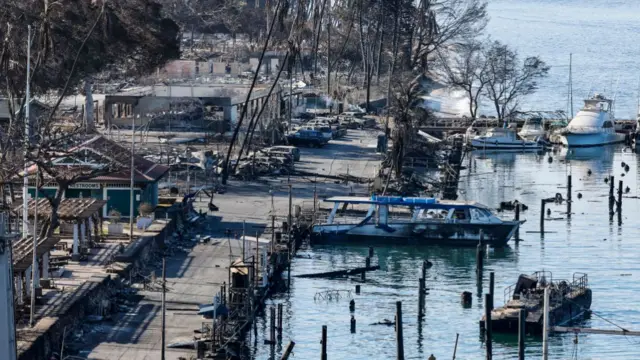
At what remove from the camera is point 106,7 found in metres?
66.4

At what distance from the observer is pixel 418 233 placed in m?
64.4

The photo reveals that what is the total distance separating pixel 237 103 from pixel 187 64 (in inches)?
884

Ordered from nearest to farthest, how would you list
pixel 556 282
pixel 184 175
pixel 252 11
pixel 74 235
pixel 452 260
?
pixel 74 235 → pixel 556 282 → pixel 452 260 → pixel 184 175 → pixel 252 11

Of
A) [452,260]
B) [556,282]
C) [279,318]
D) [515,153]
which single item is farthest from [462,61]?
[279,318]

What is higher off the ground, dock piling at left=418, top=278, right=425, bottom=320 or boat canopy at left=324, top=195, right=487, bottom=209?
boat canopy at left=324, top=195, right=487, bottom=209

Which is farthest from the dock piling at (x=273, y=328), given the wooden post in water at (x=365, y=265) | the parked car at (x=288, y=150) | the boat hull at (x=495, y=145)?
the boat hull at (x=495, y=145)

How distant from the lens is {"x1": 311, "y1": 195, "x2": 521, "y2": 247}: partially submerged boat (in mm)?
63844

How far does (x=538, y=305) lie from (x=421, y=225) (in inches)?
632

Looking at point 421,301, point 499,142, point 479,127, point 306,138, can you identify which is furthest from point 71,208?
point 479,127

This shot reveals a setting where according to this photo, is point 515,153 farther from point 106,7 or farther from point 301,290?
point 301,290

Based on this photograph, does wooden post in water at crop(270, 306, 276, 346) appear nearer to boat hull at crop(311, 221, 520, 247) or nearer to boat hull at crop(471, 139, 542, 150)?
boat hull at crop(311, 221, 520, 247)

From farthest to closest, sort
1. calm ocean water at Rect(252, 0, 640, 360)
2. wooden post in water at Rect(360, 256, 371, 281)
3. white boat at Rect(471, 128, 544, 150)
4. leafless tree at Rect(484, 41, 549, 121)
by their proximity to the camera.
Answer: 1. leafless tree at Rect(484, 41, 549, 121)
2. white boat at Rect(471, 128, 544, 150)
3. wooden post in water at Rect(360, 256, 371, 281)
4. calm ocean water at Rect(252, 0, 640, 360)

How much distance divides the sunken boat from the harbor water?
40cm

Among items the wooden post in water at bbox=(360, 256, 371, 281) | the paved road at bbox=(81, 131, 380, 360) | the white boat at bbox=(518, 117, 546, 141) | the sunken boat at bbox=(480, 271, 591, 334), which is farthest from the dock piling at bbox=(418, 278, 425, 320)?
the white boat at bbox=(518, 117, 546, 141)
